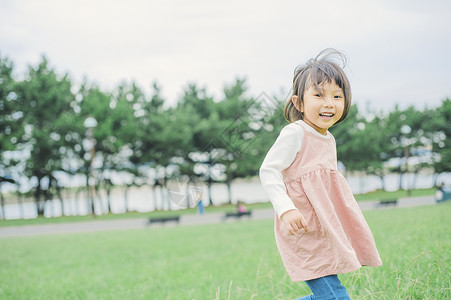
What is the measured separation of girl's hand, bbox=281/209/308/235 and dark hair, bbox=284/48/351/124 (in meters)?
0.56

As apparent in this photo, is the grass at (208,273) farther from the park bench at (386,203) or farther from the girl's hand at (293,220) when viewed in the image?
the park bench at (386,203)

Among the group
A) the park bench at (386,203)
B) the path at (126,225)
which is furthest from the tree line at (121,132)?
the park bench at (386,203)

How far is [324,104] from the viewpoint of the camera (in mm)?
1951

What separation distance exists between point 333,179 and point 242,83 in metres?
29.1

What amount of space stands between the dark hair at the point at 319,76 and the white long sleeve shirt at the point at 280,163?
0.60 feet

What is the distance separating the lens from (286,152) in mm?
1945

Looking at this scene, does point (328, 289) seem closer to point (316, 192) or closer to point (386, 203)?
point (316, 192)

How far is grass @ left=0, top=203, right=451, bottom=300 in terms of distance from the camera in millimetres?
2916

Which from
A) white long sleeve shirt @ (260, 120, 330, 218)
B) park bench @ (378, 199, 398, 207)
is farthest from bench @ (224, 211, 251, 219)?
white long sleeve shirt @ (260, 120, 330, 218)

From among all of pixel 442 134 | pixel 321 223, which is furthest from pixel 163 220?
pixel 442 134

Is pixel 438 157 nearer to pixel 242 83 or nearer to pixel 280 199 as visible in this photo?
pixel 242 83

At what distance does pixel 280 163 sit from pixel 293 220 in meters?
0.28

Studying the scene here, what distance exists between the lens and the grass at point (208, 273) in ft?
9.57

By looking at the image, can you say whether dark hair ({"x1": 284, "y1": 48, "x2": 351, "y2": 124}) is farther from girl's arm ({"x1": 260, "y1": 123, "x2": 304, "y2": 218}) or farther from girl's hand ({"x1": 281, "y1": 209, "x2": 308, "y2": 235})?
girl's hand ({"x1": 281, "y1": 209, "x2": 308, "y2": 235})
